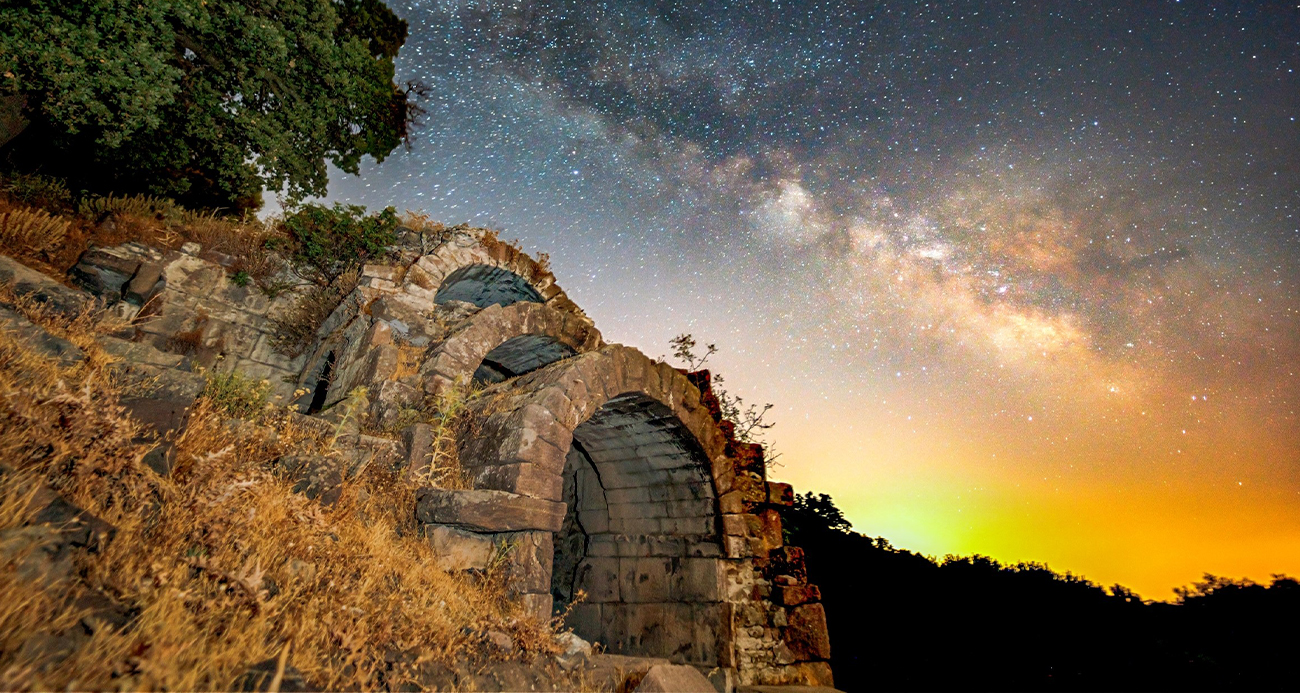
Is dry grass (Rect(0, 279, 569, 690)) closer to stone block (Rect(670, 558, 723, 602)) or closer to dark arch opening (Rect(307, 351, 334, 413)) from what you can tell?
stone block (Rect(670, 558, 723, 602))

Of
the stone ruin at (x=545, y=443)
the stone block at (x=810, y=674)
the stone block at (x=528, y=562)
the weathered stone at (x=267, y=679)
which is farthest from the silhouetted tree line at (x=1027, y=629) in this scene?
the weathered stone at (x=267, y=679)

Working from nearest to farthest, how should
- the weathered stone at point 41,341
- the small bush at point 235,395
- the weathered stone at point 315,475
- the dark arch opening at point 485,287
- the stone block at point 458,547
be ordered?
the weathered stone at point 41,341 < the weathered stone at point 315,475 < the stone block at point 458,547 < the small bush at point 235,395 < the dark arch opening at point 485,287

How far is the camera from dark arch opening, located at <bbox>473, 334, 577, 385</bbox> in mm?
7375

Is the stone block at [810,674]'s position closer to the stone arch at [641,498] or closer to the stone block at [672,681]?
the stone arch at [641,498]

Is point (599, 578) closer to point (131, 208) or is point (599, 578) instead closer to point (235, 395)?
point (235, 395)

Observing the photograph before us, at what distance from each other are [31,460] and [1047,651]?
25.0 m

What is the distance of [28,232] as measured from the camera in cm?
604

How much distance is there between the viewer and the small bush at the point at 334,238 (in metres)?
7.93

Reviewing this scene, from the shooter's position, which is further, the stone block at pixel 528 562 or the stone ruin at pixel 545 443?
the stone ruin at pixel 545 443

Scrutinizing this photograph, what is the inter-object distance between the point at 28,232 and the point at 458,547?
691 centimetres

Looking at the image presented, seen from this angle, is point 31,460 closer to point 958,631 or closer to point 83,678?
point 83,678

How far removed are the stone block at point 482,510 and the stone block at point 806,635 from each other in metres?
3.69

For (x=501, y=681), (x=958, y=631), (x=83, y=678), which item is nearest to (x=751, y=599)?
(x=501, y=681)

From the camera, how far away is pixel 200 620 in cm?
189
